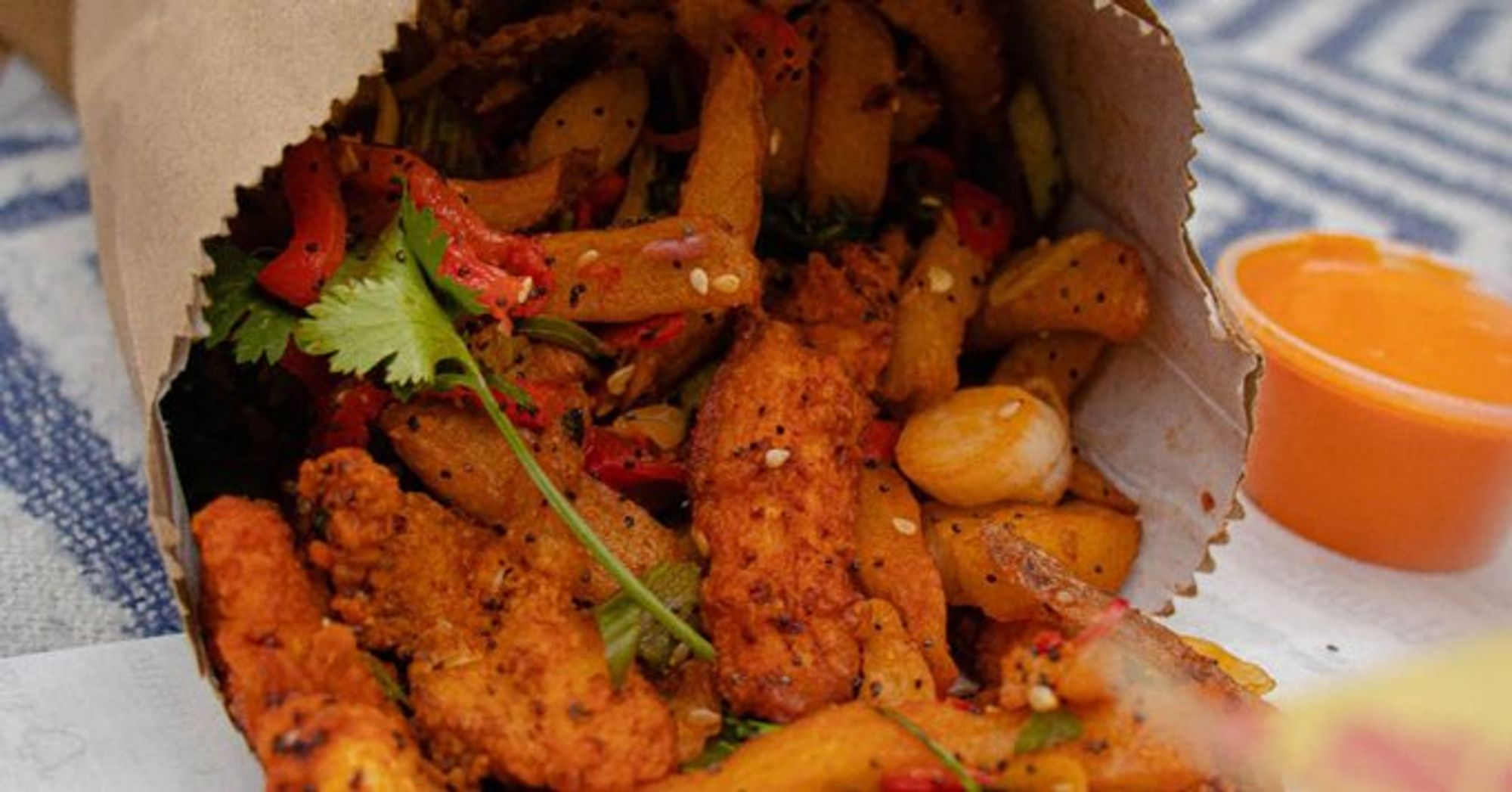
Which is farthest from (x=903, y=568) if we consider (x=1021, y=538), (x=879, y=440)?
(x=879, y=440)

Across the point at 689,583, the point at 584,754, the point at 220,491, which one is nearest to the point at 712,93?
the point at 689,583

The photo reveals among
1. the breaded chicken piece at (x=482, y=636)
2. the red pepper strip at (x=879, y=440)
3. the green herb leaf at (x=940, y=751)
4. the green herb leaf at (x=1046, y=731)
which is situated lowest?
the red pepper strip at (x=879, y=440)

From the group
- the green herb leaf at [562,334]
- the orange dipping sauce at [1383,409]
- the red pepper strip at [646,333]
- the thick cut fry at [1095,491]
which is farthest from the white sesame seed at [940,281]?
the orange dipping sauce at [1383,409]

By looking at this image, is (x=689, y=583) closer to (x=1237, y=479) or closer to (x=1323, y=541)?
(x=1237, y=479)

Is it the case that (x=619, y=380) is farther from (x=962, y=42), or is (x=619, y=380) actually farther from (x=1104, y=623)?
(x=962, y=42)

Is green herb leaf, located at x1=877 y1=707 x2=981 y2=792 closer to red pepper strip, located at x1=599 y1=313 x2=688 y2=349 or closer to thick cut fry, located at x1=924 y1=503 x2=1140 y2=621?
thick cut fry, located at x1=924 y1=503 x2=1140 y2=621

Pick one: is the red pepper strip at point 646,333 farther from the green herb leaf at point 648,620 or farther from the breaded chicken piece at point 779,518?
the green herb leaf at point 648,620
